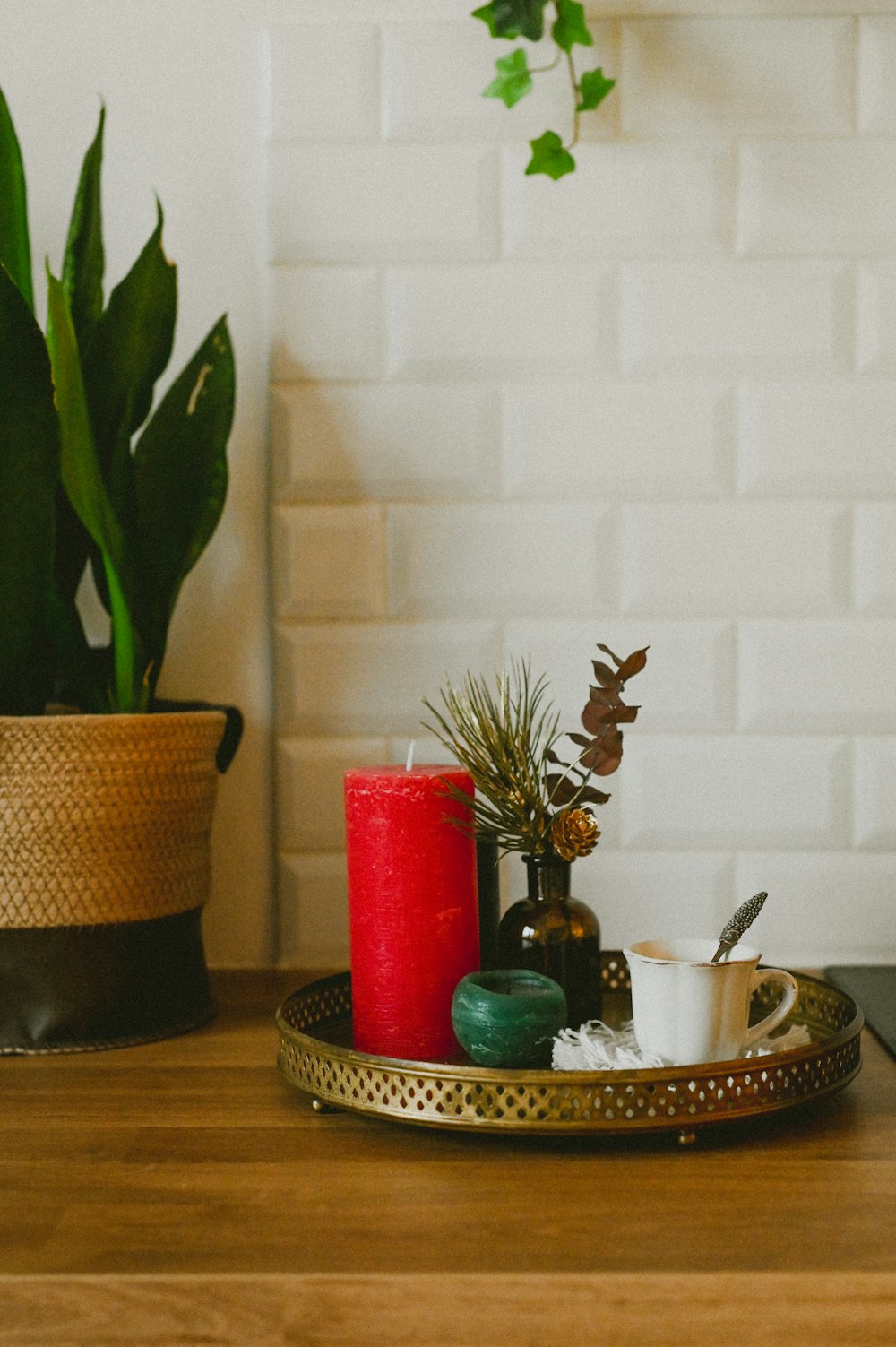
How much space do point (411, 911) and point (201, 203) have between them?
63 cm

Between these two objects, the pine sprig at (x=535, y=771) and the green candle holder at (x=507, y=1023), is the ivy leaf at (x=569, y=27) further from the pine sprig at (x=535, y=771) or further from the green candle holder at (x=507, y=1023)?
the green candle holder at (x=507, y=1023)

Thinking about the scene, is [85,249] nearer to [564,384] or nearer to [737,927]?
[564,384]

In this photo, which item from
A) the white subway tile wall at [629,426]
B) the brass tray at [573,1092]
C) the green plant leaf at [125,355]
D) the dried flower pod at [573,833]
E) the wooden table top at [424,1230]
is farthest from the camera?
the white subway tile wall at [629,426]

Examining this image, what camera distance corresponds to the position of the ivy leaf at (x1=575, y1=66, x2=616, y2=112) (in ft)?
2.92

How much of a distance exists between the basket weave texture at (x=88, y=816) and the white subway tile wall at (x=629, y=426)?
0.66 feet

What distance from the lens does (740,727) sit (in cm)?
95

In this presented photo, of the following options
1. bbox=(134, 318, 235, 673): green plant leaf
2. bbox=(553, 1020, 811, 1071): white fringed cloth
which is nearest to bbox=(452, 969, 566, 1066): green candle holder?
bbox=(553, 1020, 811, 1071): white fringed cloth

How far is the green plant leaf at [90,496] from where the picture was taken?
702 mm

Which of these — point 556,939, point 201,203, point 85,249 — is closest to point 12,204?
point 85,249

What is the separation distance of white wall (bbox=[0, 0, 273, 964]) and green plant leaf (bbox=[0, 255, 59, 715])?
0.23 metres

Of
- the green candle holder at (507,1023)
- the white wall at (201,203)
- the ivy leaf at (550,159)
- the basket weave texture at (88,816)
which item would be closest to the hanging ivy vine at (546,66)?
the ivy leaf at (550,159)

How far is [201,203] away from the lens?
96 centimetres

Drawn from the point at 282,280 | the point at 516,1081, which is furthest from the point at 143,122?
the point at 516,1081

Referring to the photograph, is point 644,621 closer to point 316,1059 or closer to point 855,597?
point 855,597
